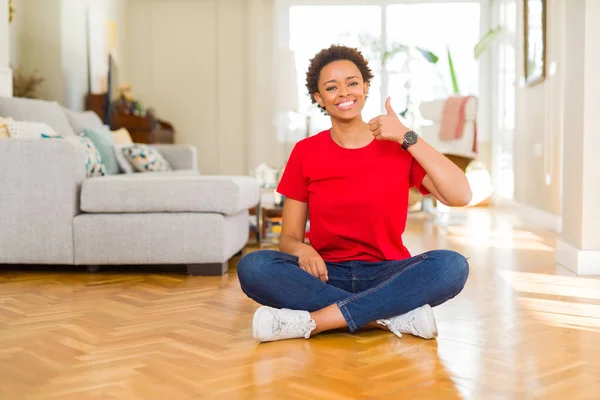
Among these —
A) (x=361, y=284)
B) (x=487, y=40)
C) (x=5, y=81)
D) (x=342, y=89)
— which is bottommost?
(x=361, y=284)

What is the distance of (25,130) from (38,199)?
0.44 m

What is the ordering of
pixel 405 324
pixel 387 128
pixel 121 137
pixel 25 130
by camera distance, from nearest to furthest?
pixel 387 128, pixel 405 324, pixel 25 130, pixel 121 137

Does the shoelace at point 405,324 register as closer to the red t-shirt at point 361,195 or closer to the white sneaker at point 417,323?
the white sneaker at point 417,323

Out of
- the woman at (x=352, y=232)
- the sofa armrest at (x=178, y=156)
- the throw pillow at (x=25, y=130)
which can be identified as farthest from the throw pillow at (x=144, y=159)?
the woman at (x=352, y=232)

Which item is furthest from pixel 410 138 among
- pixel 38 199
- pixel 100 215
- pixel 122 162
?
pixel 122 162

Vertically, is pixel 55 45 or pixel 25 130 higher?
pixel 55 45

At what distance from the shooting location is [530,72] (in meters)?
6.28

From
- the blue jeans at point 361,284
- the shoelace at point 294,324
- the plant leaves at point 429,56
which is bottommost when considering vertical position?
the shoelace at point 294,324

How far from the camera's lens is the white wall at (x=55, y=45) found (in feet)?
20.8

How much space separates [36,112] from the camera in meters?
4.35

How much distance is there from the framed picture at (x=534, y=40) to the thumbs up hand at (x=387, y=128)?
3998mm

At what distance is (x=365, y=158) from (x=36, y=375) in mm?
1083

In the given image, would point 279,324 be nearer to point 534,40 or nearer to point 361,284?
point 361,284

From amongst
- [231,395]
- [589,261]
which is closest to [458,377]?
[231,395]
